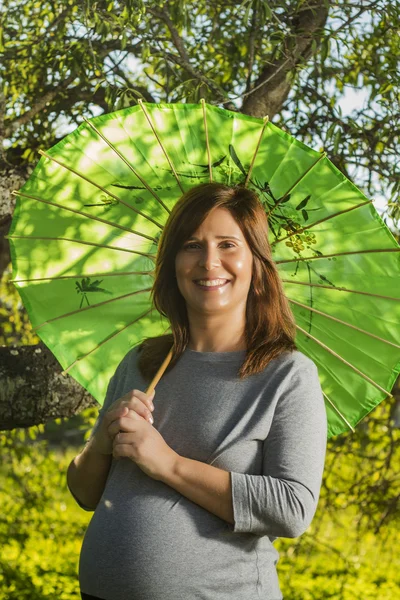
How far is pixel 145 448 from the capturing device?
1.75 m

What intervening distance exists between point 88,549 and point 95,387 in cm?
65

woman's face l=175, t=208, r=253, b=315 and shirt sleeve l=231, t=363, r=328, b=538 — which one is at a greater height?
woman's face l=175, t=208, r=253, b=315

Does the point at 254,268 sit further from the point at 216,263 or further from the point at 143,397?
the point at 143,397

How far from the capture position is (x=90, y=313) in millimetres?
2408

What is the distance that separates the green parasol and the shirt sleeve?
14.2 inches

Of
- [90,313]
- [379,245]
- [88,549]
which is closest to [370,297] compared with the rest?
[379,245]

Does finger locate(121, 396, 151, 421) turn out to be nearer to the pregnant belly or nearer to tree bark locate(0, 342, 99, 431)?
the pregnant belly

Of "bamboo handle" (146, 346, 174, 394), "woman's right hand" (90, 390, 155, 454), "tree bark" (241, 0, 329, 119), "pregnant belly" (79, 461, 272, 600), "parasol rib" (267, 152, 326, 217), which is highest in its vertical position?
"tree bark" (241, 0, 329, 119)


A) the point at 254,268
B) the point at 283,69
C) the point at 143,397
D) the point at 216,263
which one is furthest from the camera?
the point at 283,69

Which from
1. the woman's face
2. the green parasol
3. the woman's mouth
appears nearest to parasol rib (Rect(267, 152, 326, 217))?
the green parasol

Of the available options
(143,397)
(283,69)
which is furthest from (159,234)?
(283,69)

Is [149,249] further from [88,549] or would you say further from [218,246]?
[88,549]

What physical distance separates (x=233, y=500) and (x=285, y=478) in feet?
0.40

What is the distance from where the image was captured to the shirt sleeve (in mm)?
1711
